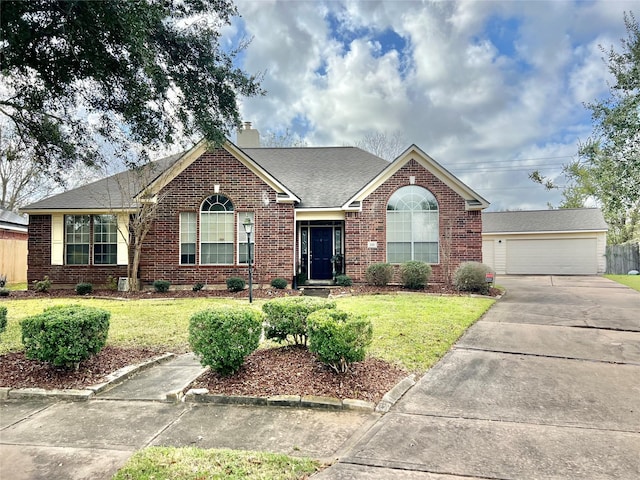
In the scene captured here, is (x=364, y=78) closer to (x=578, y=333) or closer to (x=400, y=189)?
(x=400, y=189)

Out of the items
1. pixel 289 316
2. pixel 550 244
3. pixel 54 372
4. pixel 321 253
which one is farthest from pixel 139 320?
pixel 550 244

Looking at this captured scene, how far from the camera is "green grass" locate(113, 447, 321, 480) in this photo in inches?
114

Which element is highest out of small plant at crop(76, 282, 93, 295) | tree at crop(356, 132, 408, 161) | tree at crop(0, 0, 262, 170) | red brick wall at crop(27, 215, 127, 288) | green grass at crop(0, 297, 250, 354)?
tree at crop(356, 132, 408, 161)

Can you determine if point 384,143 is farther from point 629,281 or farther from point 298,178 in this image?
point 629,281

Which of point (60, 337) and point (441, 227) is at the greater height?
point (441, 227)

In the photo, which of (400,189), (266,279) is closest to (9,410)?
(266,279)

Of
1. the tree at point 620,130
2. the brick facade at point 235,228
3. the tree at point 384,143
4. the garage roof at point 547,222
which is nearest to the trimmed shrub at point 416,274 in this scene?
the brick facade at point 235,228

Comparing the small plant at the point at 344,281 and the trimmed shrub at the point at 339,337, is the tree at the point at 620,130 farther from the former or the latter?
the trimmed shrub at the point at 339,337

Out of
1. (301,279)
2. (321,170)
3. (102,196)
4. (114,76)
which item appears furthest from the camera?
(321,170)

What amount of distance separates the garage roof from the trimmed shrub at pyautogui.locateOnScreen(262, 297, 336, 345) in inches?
893

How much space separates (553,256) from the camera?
24328mm

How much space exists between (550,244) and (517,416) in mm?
A: 23819

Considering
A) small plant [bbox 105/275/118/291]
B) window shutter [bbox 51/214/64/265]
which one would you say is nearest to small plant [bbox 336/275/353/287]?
small plant [bbox 105/275/118/291]

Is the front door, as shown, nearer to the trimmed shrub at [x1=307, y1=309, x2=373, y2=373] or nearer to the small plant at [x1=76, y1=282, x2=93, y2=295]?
the small plant at [x1=76, y1=282, x2=93, y2=295]
